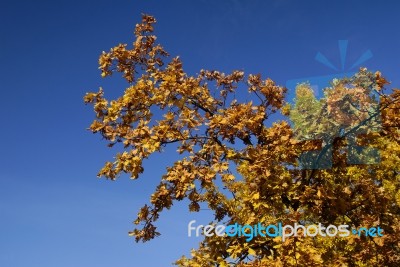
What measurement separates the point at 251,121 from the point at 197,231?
9.99ft

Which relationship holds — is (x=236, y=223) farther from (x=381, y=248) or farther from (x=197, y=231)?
(x=381, y=248)

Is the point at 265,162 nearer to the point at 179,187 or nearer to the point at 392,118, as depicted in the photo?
the point at 179,187

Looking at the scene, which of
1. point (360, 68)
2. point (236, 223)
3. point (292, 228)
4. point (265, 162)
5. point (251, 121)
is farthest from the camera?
point (360, 68)

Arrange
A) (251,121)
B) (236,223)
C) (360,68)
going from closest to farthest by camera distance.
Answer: (251,121)
(236,223)
(360,68)

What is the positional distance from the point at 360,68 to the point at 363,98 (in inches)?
42.3

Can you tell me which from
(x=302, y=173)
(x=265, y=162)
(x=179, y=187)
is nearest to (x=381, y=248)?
(x=302, y=173)

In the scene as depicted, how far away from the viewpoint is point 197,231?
9977 mm

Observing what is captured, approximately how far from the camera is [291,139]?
8.27 meters

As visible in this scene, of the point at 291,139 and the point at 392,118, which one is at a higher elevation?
the point at 392,118

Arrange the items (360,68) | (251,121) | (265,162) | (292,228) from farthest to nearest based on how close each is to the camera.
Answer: (360,68), (251,121), (265,162), (292,228)

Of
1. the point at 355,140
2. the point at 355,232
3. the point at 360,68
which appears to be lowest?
the point at 355,232

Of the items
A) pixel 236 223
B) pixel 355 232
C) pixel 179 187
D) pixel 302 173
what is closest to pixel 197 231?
pixel 236 223

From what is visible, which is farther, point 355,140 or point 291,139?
point 355,140

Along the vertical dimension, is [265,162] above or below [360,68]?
below
